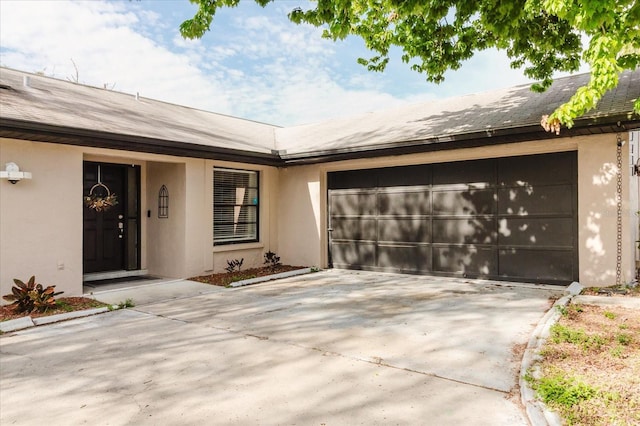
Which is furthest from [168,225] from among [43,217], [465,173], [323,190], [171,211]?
[465,173]

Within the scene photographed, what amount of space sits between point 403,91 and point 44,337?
17680 mm

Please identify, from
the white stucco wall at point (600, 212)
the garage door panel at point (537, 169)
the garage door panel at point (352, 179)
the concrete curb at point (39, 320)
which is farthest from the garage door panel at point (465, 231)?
the concrete curb at point (39, 320)

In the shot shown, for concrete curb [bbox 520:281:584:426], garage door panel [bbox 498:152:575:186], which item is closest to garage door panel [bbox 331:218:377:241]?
garage door panel [bbox 498:152:575:186]

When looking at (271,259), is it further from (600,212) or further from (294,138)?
(600,212)

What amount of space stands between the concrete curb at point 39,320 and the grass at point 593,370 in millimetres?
5946

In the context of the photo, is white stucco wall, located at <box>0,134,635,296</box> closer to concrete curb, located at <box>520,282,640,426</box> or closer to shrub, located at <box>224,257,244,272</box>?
shrub, located at <box>224,257,244,272</box>

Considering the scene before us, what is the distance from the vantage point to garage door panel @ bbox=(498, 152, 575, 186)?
743 cm

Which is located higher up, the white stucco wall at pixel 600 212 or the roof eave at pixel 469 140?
the roof eave at pixel 469 140

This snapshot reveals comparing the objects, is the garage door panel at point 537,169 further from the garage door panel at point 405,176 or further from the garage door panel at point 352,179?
A: the garage door panel at point 352,179

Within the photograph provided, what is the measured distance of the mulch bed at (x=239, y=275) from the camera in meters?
8.57

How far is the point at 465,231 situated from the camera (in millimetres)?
8539

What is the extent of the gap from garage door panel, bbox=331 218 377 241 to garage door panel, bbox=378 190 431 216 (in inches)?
18.8

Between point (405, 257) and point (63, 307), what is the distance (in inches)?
266

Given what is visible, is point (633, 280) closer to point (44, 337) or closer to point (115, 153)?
point (44, 337)
